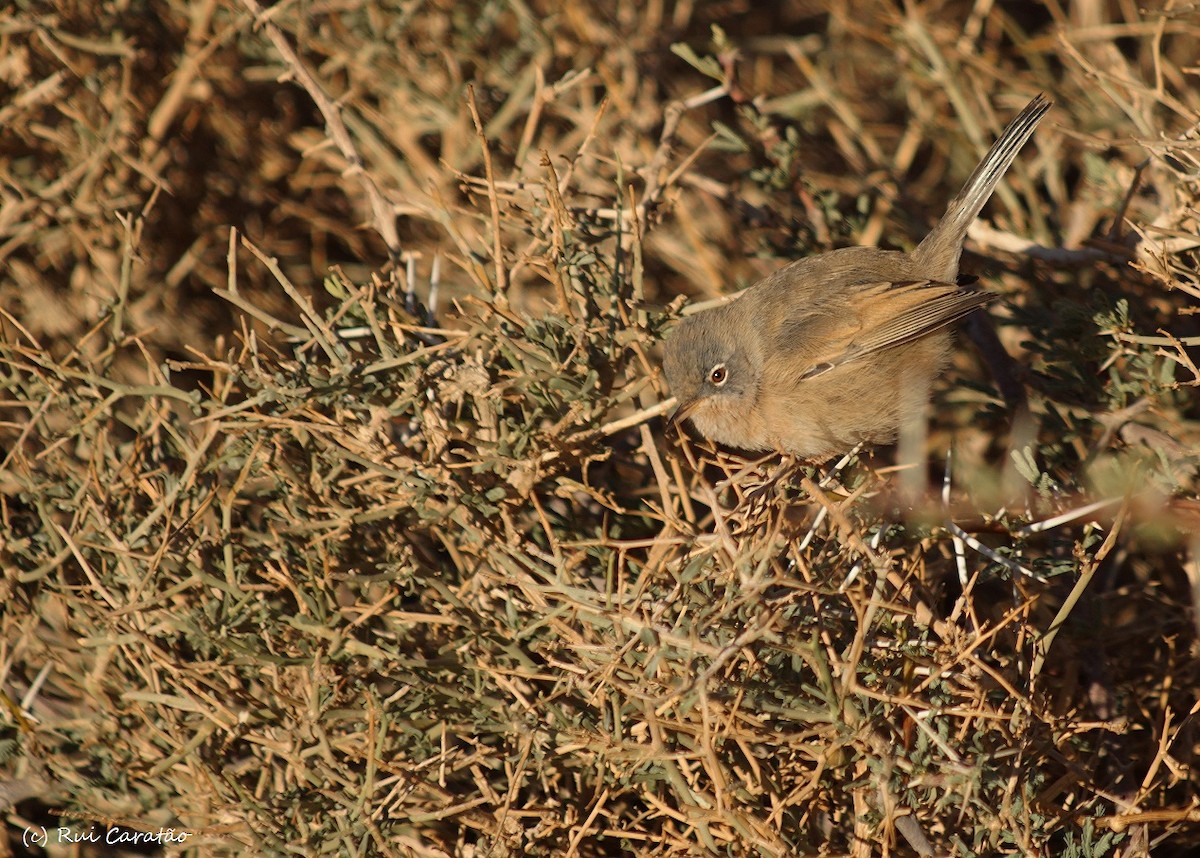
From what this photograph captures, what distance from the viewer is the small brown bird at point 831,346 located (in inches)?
136

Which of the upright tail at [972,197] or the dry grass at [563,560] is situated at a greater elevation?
the upright tail at [972,197]

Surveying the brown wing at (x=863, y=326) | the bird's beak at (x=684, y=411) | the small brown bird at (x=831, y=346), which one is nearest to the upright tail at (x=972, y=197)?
the small brown bird at (x=831, y=346)

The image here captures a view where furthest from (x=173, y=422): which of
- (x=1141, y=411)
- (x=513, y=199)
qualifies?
(x=1141, y=411)

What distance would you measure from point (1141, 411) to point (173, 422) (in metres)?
3.01

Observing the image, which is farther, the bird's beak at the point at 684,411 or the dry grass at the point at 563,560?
the bird's beak at the point at 684,411

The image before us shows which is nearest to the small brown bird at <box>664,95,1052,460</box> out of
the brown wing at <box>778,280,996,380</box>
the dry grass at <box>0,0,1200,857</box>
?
the brown wing at <box>778,280,996,380</box>

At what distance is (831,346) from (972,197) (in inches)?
28.7

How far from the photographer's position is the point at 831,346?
11.8 ft

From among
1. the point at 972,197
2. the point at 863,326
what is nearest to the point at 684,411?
the point at 863,326

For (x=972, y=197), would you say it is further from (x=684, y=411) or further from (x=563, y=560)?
(x=563, y=560)

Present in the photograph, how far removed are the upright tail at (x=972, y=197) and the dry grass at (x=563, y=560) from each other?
199 mm

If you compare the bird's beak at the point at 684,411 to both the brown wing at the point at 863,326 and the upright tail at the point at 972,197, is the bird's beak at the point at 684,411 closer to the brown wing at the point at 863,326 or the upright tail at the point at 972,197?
the brown wing at the point at 863,326

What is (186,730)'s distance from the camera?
3.03m

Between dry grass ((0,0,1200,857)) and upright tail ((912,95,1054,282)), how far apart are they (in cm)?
20
